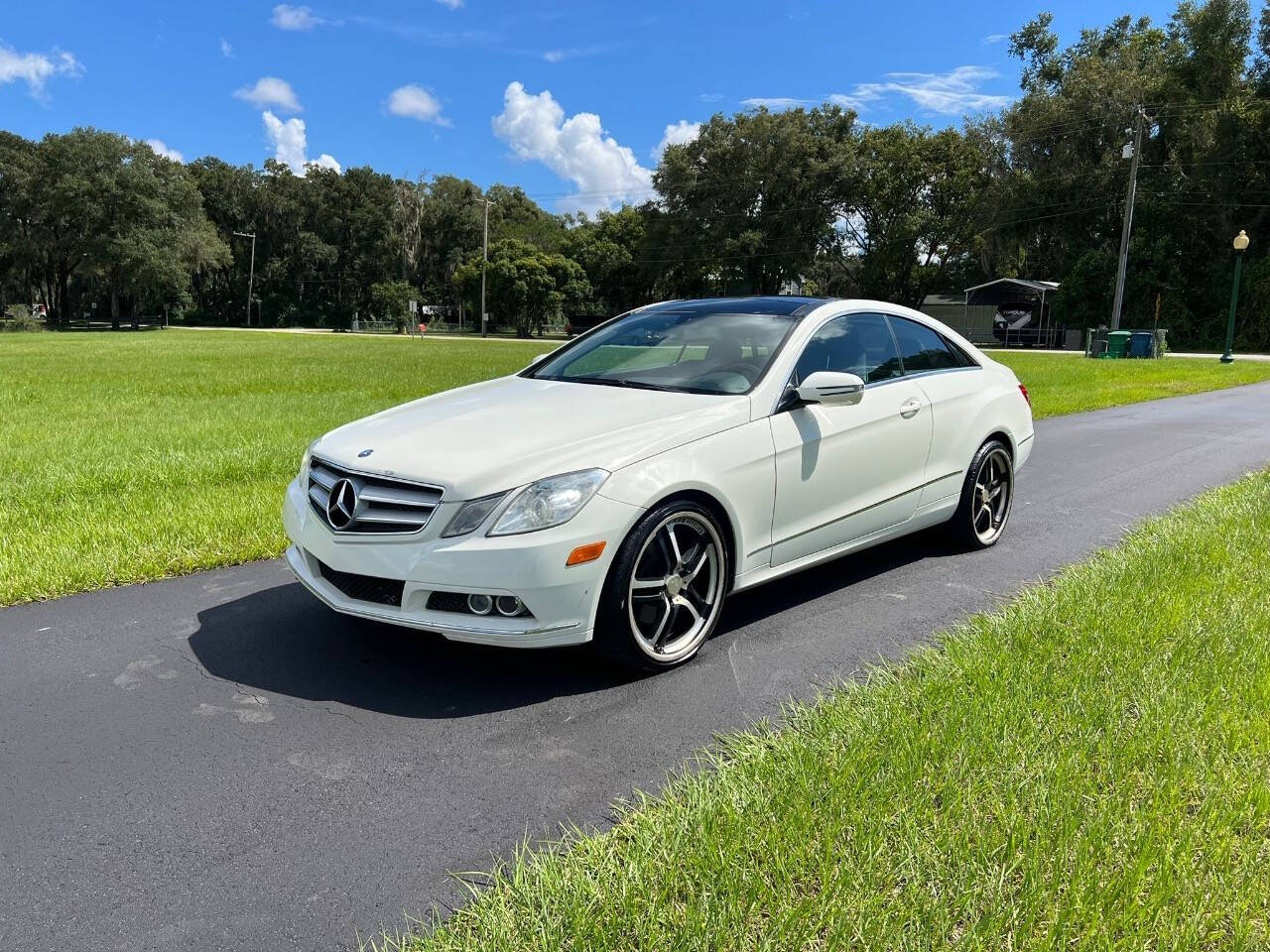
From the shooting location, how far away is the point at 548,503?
3352 millimetres

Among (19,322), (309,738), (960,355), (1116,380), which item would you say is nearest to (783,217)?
(1116,380)

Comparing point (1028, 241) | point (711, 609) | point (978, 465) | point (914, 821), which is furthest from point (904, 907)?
point (1028, 241)

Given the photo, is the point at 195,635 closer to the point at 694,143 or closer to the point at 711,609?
the point at 711,609

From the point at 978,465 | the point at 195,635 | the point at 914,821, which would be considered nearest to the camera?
the point at 914,821

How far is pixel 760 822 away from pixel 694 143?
61773mm

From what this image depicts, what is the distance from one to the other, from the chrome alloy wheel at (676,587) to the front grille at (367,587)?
3.01 feet

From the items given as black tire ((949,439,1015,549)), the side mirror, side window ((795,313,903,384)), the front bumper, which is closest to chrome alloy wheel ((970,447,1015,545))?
black tire ((949,439,1015,549))

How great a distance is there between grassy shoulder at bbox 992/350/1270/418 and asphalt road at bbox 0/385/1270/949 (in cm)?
1061

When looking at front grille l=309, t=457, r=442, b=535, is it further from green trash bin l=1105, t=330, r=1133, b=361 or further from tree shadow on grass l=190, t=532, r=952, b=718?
green trash bin l=1105, t=330, r=1133, b=361

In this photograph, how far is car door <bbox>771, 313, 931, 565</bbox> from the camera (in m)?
4.16

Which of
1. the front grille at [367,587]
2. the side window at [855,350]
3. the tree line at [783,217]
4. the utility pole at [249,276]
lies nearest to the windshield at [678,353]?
the side window at [855,350]

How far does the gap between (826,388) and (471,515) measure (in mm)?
1780

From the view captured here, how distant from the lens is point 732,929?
2.07 meters

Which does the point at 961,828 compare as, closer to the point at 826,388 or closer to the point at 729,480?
the point at 729,480
